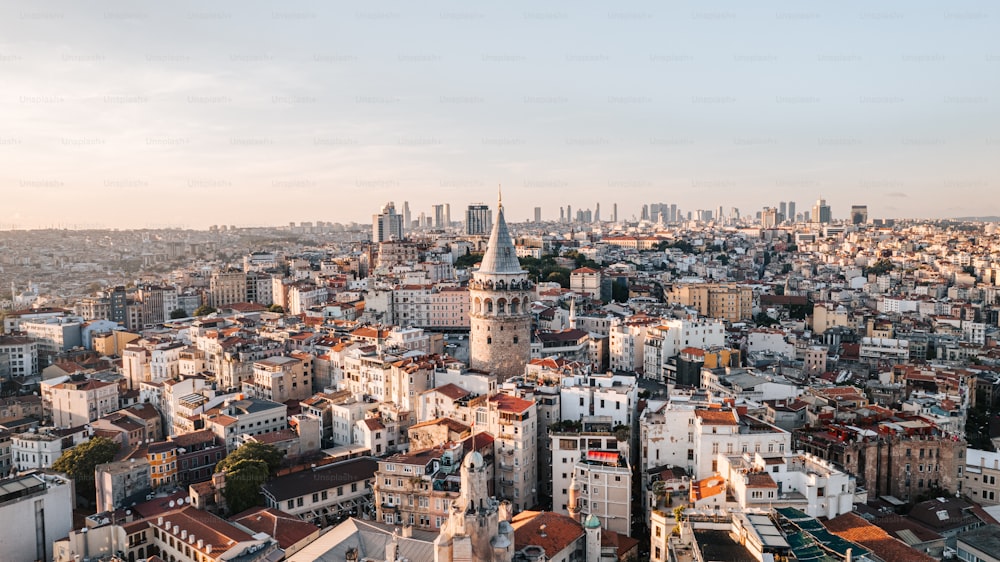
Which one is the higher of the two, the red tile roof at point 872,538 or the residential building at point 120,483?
the red tile roof at point 872,538

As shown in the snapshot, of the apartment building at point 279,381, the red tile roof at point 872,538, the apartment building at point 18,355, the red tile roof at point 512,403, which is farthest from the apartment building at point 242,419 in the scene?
the apartment building at point 18,355

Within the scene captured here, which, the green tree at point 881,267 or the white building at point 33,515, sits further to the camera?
the green tree at point 881,267

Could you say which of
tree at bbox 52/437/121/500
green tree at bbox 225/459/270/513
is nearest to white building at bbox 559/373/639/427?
green tree at bbox 225/459/270/513

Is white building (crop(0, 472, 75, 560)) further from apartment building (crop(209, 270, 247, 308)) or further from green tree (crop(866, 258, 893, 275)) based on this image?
green tree (crop(866, 258, 893, 275))

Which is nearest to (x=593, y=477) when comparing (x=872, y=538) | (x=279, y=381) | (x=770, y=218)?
(x=872, y=538)

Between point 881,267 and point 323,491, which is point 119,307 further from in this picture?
point 881,267

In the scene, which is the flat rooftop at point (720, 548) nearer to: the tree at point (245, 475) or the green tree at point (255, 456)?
the tree at point (245, 475)

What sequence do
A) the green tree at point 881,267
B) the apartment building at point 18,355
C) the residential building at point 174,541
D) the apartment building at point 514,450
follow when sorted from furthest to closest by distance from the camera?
the green tree at point 881,267
the apartment building at point 18,355
the apartment building at point 514,450
the residential building at point 174,541

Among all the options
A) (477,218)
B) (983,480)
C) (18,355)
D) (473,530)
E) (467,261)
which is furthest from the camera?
(477,218)
